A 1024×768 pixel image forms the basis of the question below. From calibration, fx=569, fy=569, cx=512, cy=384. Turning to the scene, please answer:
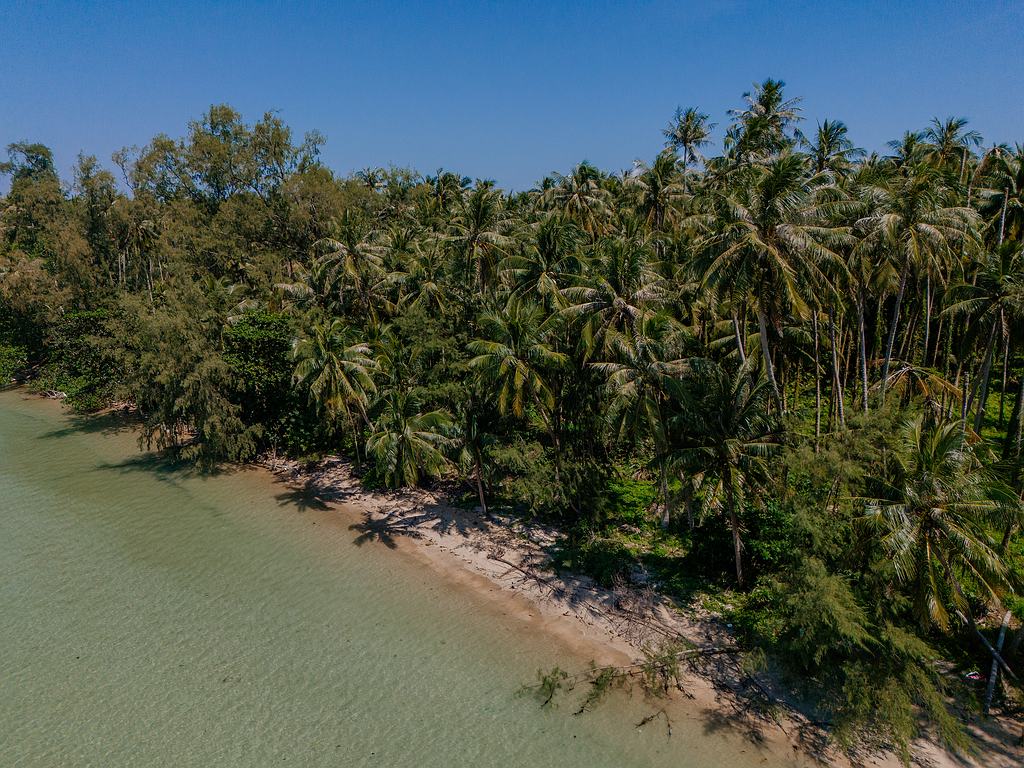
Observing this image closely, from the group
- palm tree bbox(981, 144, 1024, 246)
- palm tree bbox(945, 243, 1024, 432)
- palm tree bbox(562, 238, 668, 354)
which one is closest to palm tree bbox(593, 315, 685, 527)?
palm tree bbox(562, 238, 668, 354)

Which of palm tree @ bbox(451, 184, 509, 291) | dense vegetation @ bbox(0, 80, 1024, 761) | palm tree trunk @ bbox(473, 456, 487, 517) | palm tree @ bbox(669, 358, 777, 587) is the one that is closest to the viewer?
dense vegetation @ bbox(0, 80, 1024, 761)

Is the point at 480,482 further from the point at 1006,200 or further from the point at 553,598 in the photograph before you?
the point at 1006,200

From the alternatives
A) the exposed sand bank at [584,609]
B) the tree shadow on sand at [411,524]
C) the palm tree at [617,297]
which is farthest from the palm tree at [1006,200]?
the tree shadow on sand at [411,524]

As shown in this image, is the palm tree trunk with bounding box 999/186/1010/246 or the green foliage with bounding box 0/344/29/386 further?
the green foliage with bounding box 0/344/29/386

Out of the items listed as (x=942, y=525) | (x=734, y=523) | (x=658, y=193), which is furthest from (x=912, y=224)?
(x=658, y=193)

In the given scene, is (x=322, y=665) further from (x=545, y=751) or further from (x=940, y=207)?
(x=940, y=207)

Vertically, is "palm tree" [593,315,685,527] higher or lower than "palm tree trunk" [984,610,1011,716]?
higher

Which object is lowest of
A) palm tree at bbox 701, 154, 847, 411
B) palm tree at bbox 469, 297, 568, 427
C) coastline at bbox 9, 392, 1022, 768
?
coastline at bbox 9, 392, 1022, 768

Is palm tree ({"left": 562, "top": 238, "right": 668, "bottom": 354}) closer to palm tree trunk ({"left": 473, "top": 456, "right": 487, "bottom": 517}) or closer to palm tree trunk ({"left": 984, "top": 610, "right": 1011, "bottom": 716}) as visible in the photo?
palm tree trunk ({"left": 473, "top": 456, "right": 487, "bottom": 517})
